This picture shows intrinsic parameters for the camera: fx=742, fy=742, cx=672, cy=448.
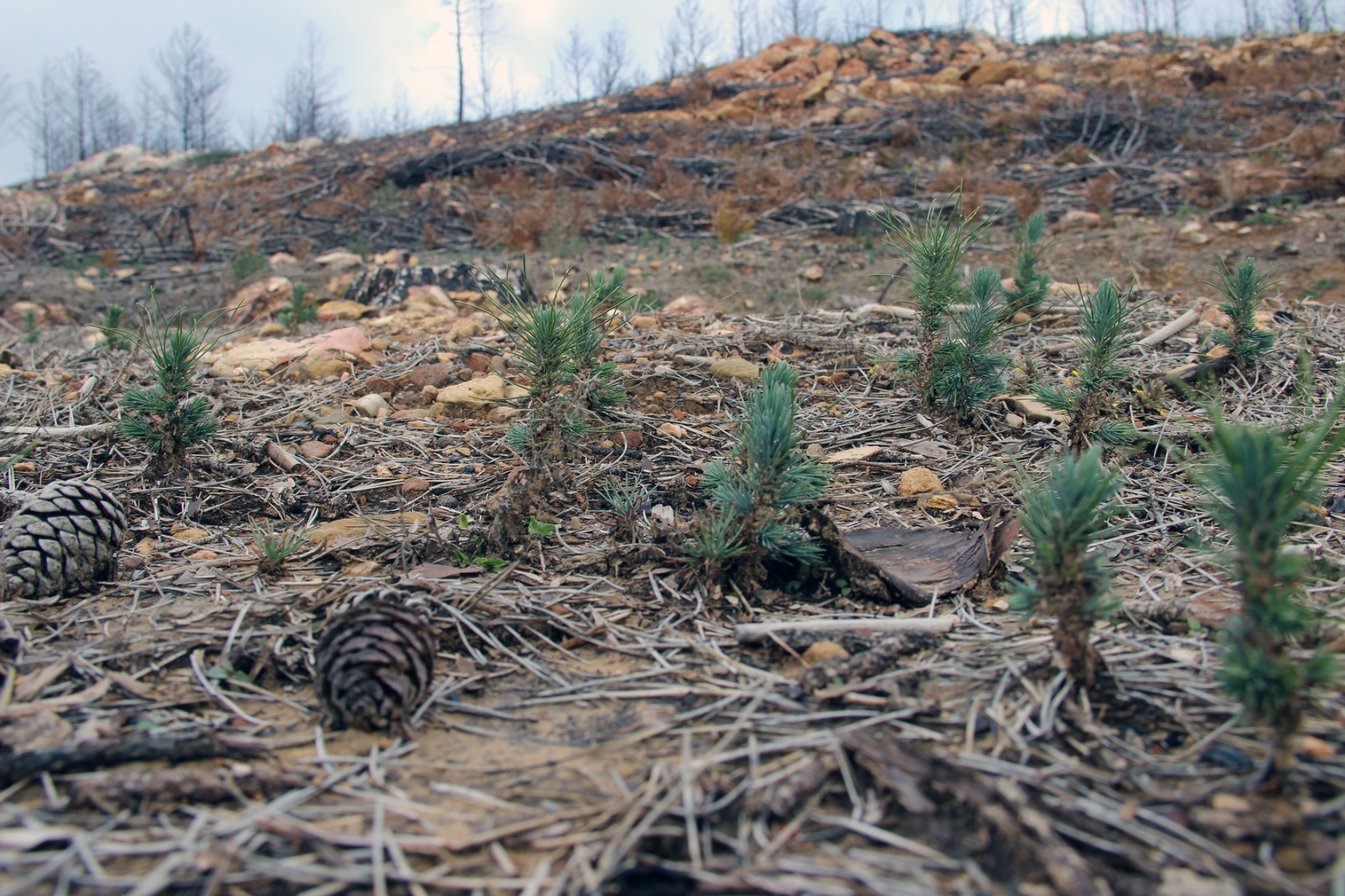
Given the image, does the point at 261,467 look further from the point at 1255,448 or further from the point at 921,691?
the point at 1255,448

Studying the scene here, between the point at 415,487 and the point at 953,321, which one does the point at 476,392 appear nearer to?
the point at 415,487

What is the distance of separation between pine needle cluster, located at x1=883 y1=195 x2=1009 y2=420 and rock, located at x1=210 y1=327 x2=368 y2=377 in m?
2.74

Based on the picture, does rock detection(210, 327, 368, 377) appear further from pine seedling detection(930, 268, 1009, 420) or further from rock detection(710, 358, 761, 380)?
pine seedling detection(930, 268, 1009, 420)

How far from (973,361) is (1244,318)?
1290mm

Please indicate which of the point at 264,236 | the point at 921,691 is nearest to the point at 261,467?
the point at 921,691

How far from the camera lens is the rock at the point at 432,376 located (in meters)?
3.37

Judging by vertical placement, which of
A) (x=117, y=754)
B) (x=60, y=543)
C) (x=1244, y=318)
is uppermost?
(x=1244, y=318)

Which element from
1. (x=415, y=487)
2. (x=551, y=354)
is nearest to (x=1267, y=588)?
(x=551, y=354)

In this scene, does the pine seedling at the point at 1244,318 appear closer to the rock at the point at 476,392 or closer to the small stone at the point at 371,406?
the rock at the point at 476,392

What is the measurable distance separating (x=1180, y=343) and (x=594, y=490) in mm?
2947

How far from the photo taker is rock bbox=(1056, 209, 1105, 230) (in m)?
7.09

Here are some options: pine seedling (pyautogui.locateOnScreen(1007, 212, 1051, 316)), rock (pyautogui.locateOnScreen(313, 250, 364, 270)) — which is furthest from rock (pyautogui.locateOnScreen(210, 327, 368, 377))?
rock (pyautogui.locateOnScreen(313, 250, 364, 270))

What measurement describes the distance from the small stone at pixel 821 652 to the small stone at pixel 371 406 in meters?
2.25

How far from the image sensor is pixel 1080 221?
7.20 metres
